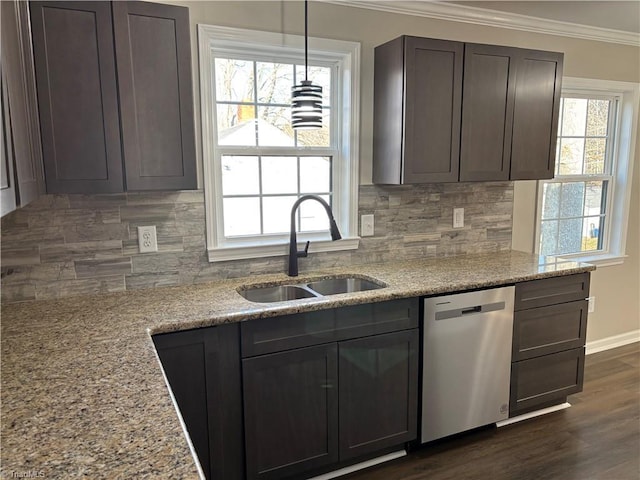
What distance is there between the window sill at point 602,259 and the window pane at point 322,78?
2319 millimetres

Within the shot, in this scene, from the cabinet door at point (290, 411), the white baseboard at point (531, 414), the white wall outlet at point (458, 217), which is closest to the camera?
the cabinet door at point (290, 411)

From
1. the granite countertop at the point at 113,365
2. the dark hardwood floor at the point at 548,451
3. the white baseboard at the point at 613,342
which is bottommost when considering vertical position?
the dark hardwood floor at the point at 548,451

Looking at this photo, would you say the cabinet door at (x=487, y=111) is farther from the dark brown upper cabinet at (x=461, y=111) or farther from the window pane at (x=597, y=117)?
the window pane at (x=597, y=117)

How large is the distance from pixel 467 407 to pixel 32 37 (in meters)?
2.65

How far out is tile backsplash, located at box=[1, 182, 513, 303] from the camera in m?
2.07

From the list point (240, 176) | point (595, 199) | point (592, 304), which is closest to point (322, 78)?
point (240, 176)

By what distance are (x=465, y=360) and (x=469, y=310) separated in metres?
0.27

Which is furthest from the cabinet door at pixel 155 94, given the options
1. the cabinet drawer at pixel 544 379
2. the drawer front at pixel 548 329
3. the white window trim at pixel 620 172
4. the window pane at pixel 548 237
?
the window pane at pixel 548 237

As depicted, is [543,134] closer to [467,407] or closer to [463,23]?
[463,23]

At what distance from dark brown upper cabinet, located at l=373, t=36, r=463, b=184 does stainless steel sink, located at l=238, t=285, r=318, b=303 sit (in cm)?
81

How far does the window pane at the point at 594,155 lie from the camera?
3.59m

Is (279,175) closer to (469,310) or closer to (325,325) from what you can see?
(325,325)

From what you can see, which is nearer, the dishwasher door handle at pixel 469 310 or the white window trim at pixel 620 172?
the dishwasher door handle at pixel 469 310

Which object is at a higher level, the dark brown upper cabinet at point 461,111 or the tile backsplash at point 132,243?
the dark brown upper cabinet at point 461,111
